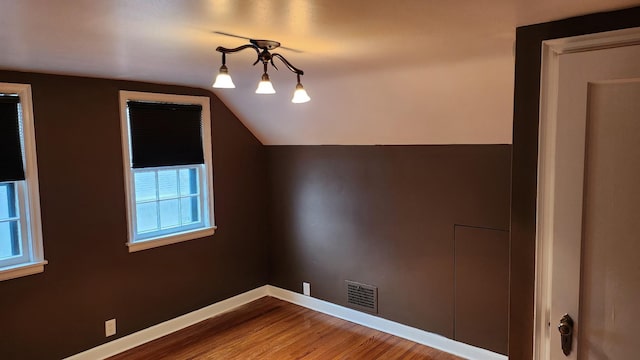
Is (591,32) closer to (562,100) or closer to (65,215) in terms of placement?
(562,100)

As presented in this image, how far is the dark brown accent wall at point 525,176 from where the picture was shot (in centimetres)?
187

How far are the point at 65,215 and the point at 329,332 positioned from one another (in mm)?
2298

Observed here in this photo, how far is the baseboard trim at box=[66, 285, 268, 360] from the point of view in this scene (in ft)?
11.1

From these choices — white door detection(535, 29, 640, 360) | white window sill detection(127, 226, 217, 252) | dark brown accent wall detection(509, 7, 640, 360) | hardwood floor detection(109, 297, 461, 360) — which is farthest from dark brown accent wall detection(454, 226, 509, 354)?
white window sill detection(127, 226, 217, 252)

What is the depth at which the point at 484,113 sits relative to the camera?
2.81 m

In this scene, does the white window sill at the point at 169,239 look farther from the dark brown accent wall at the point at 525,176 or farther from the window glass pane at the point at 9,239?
the dark brown accent wall at the point at 525,176

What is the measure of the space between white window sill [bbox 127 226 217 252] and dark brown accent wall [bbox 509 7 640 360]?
2797mm

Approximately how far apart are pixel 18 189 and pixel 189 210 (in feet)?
4.56

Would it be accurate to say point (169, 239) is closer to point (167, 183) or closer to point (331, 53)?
point (167, 183)

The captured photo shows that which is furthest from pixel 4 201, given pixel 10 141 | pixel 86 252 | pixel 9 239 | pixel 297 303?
pixel 297 303

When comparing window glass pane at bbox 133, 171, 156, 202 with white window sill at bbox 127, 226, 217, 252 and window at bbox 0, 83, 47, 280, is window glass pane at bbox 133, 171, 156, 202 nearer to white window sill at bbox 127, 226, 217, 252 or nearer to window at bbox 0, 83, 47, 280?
white window sill at bbox 127, 226, 217, 252

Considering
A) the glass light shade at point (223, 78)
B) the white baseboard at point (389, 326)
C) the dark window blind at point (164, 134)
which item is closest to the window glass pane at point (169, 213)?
the dark window blind at point (164, 134)

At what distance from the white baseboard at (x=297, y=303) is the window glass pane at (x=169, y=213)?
0.84m

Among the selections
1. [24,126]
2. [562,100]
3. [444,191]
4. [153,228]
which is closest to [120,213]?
[153,228]
